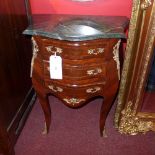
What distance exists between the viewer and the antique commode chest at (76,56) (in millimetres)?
1217

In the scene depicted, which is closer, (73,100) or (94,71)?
(94,71)

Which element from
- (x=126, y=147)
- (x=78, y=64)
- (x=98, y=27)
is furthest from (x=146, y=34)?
(x=126, y=147)

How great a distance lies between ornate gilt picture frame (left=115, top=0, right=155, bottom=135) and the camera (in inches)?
48.8

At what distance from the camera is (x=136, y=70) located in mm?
1427

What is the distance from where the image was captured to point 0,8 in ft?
4.13

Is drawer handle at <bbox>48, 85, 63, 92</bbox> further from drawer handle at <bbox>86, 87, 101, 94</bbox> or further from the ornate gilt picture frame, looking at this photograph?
the ornate gilt picture frame

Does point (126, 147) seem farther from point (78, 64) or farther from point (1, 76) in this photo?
point (1, 76)

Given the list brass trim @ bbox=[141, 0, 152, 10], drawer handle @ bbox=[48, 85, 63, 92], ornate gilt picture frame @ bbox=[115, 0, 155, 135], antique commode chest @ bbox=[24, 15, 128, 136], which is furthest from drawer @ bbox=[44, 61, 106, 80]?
brass trim @ bbox=[141, 0, 152, 10]

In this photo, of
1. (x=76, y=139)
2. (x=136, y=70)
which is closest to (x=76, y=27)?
(x=136, y=70)

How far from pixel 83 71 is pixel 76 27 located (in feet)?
0.85

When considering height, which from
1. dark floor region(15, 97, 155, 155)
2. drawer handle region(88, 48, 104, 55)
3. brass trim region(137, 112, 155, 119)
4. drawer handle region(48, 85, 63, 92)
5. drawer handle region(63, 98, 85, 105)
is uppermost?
drawer handle region(88, 48, 104, 55)

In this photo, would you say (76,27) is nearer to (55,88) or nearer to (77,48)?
(77,48)

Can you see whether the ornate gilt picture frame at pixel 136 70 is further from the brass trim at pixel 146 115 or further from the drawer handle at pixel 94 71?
the drawer handle at pixel 94 71

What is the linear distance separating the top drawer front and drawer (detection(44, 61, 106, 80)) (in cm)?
5
